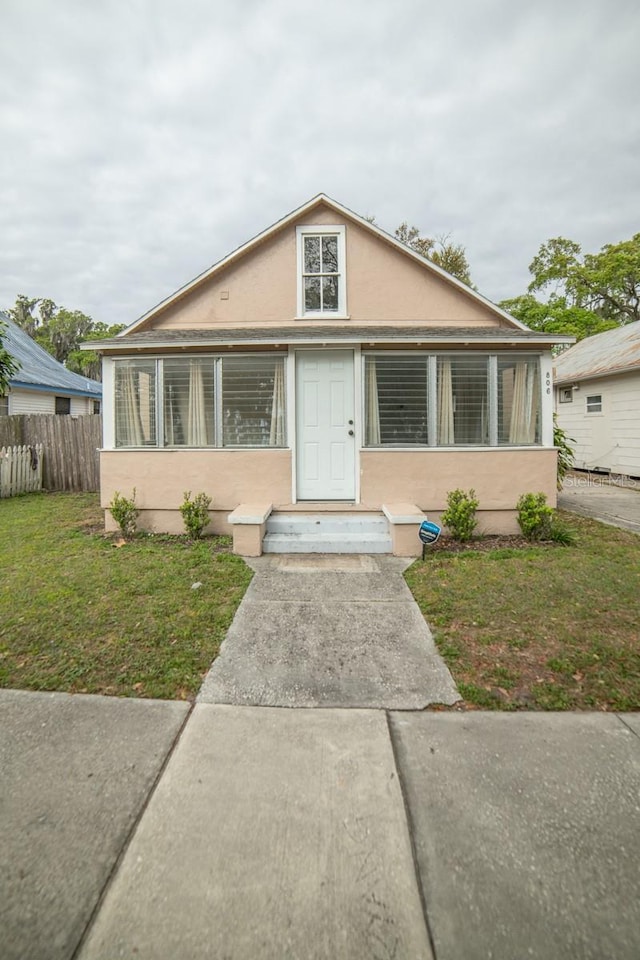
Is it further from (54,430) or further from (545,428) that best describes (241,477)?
(54,430)

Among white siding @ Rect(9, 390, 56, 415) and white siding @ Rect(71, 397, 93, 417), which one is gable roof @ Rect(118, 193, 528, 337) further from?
white siding @ Rect(71, 397, 93, 417)

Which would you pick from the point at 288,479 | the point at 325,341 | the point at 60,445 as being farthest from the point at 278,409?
the point at 60,445

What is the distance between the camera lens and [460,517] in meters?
6.04

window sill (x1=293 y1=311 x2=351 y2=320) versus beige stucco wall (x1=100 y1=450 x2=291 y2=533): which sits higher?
window sill (x1=293 y1=311 x2=351 y2=320)

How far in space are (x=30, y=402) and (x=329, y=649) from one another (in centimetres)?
1615

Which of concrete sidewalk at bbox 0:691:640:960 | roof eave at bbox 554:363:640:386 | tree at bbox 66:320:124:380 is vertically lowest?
concrete sidewalk at bbox 0:691:640:960

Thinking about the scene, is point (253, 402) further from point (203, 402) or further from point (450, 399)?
point (450, 399)

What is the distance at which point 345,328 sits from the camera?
6.94 m

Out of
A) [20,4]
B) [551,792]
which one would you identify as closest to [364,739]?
[551,792]

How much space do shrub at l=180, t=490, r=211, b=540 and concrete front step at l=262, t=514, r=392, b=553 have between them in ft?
3.40

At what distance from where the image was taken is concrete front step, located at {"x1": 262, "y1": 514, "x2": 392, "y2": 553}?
5802mm

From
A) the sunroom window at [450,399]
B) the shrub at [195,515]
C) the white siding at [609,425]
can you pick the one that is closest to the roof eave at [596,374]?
the white siding at [609,425]

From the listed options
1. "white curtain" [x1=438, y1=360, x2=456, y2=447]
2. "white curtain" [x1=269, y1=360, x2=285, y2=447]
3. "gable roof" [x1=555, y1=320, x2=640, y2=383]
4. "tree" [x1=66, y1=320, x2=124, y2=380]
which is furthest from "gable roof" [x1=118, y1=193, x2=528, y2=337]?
"tree" [x1=66, y1=320, x2=124, y2=380]

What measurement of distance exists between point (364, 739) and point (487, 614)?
2000 mm
